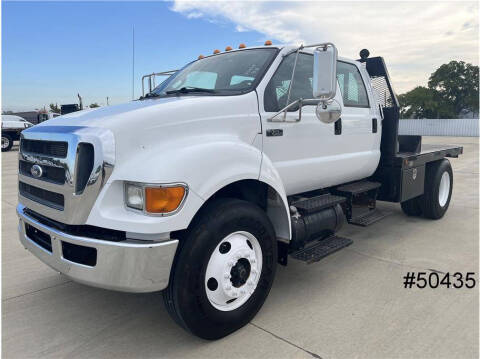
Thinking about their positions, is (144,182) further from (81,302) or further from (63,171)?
(81,302)

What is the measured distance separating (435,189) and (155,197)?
15.9 ft

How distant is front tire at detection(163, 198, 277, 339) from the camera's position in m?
2.47

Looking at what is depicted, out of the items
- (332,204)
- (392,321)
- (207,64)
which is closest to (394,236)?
(332,204)

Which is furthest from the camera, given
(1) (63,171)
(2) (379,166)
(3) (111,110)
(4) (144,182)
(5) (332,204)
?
(2) (379,166)

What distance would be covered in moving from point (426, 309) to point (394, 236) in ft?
6.90

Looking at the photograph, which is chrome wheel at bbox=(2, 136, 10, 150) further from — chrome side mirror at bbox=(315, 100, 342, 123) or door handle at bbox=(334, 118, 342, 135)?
chrome side mirror at bbox=(315, 100, 342, 123)

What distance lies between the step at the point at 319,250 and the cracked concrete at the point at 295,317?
13.8 inches

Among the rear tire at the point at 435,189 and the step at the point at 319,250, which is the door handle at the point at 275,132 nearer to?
the step at the point at 319,250

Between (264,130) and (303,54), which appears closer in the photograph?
(264,130)

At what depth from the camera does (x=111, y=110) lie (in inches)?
110

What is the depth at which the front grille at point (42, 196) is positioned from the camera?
8.52 feet

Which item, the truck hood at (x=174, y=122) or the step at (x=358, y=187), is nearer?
the truck hood at (x=174, y=122)

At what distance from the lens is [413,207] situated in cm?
599

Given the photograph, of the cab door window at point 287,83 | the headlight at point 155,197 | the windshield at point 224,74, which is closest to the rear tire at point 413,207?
the cab door window at point 287,83
